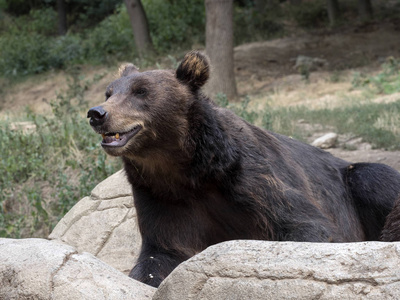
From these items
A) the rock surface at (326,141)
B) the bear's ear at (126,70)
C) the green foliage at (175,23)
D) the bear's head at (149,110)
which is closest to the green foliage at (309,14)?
the green foliage at (175,23)

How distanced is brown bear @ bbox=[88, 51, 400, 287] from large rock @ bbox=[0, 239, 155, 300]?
93cm

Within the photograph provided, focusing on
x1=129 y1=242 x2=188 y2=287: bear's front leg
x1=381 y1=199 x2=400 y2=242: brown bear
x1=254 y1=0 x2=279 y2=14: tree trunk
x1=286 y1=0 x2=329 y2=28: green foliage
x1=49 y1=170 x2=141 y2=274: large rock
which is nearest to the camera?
x1=381 y1=199 x2=400 y2=242: brown bear

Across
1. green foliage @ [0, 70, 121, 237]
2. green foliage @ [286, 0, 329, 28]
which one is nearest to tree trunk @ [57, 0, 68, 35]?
green foliage @ [286, 0, 329, 28]

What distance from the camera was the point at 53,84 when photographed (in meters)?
22.3

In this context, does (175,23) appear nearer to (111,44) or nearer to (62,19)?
(111,44)

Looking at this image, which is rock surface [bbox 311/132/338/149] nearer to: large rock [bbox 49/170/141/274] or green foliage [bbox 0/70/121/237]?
green foliage [bbox 0/70/121/237]

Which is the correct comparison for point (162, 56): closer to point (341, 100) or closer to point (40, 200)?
point (341, 100)

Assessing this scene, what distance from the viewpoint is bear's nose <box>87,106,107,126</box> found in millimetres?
4273

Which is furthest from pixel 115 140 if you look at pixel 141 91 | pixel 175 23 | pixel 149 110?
pixel 175 23

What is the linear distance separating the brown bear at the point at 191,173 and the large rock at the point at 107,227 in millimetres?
1449

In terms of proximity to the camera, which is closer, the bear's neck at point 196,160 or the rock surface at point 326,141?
the bear's neck at point 196,160

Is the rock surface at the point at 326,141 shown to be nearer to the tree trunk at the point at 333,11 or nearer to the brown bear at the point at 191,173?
the brown bear at the point at 191,173

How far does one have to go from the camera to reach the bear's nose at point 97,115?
4.27 meters

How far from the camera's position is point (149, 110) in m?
4.61
